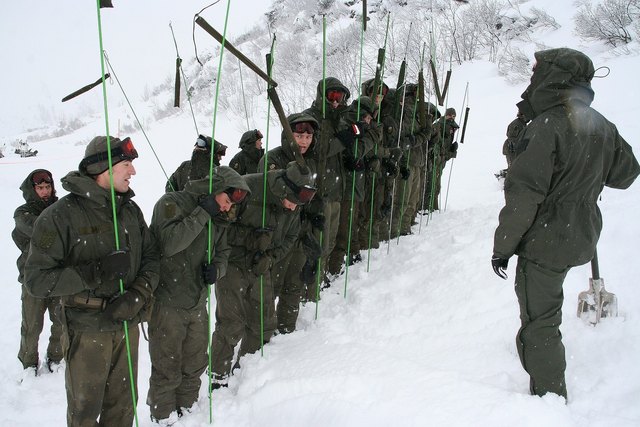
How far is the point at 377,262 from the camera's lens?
5.97 meters

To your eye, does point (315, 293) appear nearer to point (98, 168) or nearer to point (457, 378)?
point (457, 378)

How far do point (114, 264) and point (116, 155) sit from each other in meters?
0.64

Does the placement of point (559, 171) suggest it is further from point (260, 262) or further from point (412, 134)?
point (412, 134)

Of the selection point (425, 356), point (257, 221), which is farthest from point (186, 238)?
point (425, 356)

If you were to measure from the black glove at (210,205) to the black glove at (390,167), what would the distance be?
3.43 metres

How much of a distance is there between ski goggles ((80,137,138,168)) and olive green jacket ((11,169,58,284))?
1.87m

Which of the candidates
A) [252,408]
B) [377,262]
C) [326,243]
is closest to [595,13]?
[377,262]

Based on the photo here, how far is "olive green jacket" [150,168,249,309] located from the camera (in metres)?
2.90

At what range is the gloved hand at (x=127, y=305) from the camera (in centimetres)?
246

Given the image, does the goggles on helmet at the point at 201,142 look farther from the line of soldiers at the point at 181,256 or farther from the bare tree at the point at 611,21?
the bare tree at the point at 611,21

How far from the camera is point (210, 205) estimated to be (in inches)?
116

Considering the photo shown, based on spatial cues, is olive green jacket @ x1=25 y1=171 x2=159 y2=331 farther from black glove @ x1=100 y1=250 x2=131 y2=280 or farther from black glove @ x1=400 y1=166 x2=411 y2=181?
black glove @ x1=400 y1=166 x2=411 y2=181

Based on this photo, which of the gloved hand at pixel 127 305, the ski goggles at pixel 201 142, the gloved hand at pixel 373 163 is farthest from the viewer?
the gloved hand at pixel 373 163

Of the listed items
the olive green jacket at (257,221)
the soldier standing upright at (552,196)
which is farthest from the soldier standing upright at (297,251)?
the soldier standing upright at (552,196)
